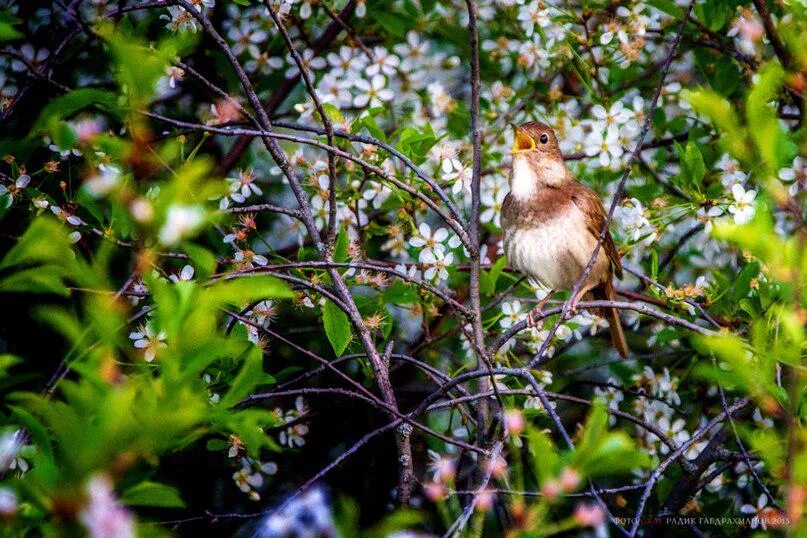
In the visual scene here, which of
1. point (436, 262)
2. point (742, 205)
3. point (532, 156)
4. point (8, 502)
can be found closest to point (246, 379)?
point (8, 502)

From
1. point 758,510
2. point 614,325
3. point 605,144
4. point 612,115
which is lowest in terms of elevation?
point 758,510

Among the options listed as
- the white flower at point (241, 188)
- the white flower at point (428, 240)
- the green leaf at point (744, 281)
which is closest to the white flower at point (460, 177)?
the white flower at point (428, 240)

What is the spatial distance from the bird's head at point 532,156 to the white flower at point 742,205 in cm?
121

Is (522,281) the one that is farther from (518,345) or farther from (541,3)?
(541,3)

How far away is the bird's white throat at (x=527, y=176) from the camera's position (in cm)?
434

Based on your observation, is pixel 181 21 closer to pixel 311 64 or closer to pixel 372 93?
pixel 311 64

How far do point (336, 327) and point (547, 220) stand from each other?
1750 mm

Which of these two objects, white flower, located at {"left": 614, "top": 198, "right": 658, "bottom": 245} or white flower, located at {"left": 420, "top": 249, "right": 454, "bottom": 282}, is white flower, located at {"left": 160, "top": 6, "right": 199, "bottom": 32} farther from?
white flower, located at {"left": 614, "top": 198, "right": 658, "bottom": 245}

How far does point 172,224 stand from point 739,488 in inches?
128

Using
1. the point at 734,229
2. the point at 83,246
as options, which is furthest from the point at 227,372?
the point at 734,229

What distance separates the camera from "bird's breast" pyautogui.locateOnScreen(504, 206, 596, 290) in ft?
13.9

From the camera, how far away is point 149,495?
5.53 feet

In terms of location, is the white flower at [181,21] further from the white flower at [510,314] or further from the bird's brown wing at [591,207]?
the bird's brown wing at [591,207]

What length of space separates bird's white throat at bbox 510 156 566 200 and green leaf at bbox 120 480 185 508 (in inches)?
116
